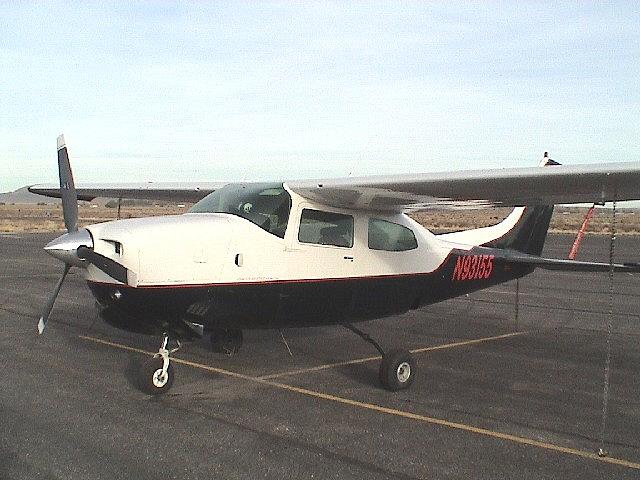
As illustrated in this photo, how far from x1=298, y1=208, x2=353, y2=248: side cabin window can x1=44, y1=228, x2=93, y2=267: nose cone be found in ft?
7.53

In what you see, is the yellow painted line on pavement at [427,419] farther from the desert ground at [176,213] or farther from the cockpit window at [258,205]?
the desert ground at [176,213]

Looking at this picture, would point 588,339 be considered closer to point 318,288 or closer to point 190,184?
point 318,288

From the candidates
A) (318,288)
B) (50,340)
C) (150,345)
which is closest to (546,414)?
(318,288)

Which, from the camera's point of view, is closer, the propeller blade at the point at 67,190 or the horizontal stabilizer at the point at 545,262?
the propeller blade at the point at 67,190

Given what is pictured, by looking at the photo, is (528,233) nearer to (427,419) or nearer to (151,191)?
(427,419)

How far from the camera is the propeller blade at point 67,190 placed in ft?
22.5

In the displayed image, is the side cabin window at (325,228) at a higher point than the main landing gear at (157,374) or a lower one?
higher

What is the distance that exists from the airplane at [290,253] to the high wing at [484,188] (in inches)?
0.6

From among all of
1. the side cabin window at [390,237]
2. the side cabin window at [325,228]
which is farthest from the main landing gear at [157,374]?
the side cabin window at [390,237]

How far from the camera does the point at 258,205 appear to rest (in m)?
6.80

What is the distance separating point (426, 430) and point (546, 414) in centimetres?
140

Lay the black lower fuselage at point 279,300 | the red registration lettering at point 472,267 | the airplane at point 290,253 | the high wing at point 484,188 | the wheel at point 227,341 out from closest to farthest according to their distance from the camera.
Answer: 1. the high wing at point 484,188
2. the airplane at point 290,253
3. the black lower fuselage at point 279,300
4. the wheel at point 227,341
5. the red registration lettering at point 472,267

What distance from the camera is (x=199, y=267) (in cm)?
609

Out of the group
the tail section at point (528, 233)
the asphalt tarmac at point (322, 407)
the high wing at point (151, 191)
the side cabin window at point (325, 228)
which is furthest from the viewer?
the tail section at point (528, 233)
